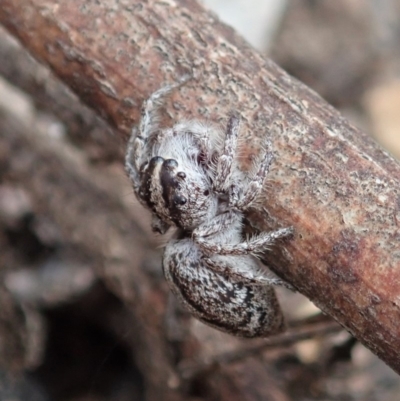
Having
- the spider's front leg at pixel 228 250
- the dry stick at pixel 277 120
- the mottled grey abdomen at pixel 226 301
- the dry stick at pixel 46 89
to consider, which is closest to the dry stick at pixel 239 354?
the mottled grey abdomen at pixel 226 301

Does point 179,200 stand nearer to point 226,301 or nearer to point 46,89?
point 226,301

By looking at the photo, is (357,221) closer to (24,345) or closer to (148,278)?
(148,278)

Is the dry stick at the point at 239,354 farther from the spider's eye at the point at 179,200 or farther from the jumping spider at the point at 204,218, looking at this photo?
the spider's eye at the point at 179,200

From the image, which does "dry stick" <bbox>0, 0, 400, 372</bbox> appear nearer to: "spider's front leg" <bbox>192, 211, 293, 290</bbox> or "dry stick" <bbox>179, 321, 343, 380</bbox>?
"spider's front leg" <bbox>192, 211, 293, 290</bbox>

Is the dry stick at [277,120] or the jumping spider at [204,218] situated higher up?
the dry stick at [277,120]

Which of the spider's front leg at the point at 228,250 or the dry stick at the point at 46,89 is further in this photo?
the dry stick at the point at 46,89

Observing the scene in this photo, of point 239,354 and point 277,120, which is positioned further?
point 239,354

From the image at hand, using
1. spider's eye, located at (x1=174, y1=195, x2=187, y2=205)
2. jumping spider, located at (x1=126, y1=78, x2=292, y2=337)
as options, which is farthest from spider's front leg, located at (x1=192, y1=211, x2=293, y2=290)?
spider's eye, located at (x1=174, y1=195, x2=187, y2=205)

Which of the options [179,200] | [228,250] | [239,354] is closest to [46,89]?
[179,200]
